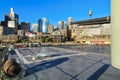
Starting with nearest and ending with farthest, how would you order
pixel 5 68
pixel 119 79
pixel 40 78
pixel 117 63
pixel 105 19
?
pixel 117 63 → pixel 5 68 → pixel 105 19 → pixel 119 79 → pixel 40 78

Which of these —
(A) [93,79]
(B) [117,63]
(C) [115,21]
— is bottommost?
(A) [93,79]

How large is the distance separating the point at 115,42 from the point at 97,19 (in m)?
1.49

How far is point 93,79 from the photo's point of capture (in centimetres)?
1084

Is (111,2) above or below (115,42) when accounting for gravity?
above

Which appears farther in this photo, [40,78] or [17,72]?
[40,78]

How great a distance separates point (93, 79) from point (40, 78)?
261 cm

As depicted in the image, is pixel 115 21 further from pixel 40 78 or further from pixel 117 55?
pixel 40 78

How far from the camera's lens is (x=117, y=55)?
121 inches

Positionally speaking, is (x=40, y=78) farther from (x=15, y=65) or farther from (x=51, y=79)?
(x=15, y=65)

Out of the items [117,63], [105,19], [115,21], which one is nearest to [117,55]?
[117,63]

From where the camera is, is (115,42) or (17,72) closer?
(115,42)

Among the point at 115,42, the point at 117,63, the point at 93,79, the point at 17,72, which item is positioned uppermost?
the point at 115,42

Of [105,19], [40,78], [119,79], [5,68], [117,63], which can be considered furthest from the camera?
[40,78]

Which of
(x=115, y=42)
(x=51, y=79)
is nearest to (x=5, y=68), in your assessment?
(x=115, y=42)
